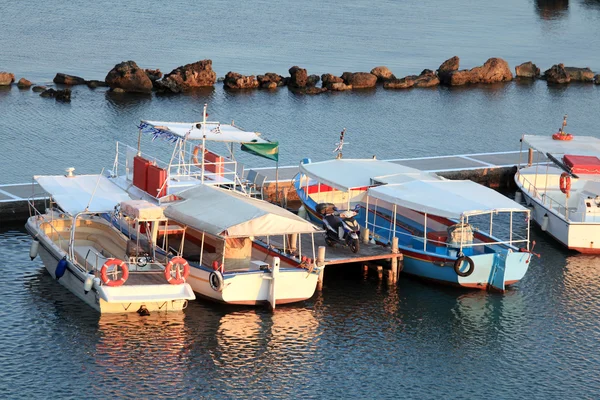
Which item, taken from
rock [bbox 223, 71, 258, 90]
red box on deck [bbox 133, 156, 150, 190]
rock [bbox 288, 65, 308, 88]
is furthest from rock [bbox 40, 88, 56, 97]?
red box on deck [bbox 133, 156, 150, 190]

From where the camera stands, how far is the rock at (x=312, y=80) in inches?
3172

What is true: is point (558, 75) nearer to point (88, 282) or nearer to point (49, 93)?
point (49, 93)

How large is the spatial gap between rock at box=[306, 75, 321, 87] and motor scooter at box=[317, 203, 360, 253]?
39541mm

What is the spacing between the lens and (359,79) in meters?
81.1

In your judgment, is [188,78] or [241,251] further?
[188,78]

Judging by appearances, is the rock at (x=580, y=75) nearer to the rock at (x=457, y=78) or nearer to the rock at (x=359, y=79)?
the rock at (x=457, y=78)

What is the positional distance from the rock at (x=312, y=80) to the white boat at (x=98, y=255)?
38243 mm

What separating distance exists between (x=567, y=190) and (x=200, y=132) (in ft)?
53.6

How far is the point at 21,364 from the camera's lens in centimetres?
3272

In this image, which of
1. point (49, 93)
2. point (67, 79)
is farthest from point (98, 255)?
point (67, 79)

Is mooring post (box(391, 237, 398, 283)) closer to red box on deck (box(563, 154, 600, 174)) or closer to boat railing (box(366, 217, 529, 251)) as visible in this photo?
boat railing (box(366, 217, 529, 251))

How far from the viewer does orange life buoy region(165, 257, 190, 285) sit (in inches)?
1404

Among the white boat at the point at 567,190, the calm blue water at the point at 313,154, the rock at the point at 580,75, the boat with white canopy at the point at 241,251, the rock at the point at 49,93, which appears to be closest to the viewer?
the calm blue water at the point at 313,154

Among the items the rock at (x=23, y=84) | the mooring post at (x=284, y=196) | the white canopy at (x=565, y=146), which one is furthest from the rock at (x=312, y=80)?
the mooring post at (x=284, y=196)
